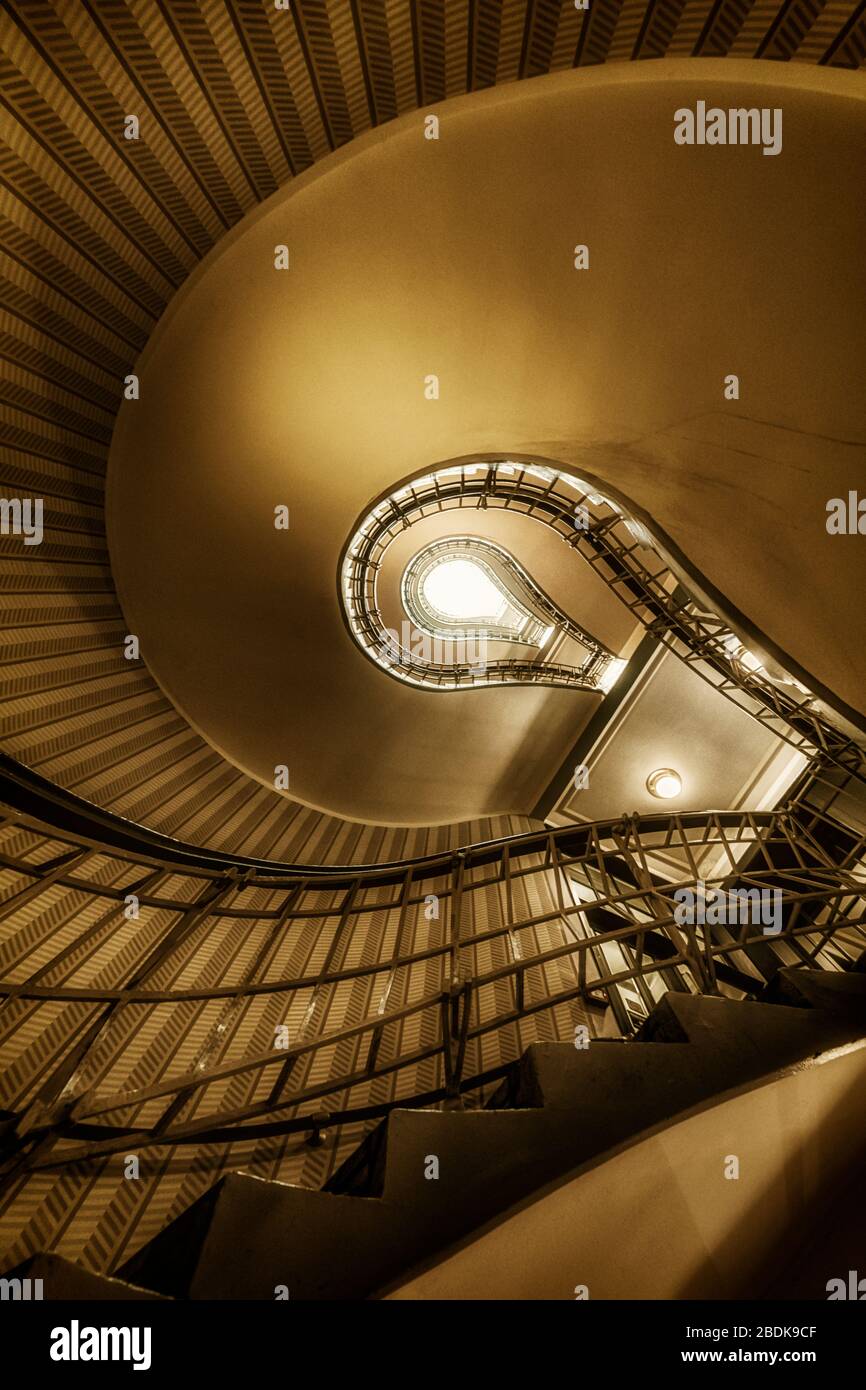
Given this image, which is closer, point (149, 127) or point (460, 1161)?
point (460, 1161)

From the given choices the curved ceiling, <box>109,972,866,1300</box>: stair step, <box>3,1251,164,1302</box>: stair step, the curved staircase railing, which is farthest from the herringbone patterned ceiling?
<box>3,1251,164,1302</box>: stair step

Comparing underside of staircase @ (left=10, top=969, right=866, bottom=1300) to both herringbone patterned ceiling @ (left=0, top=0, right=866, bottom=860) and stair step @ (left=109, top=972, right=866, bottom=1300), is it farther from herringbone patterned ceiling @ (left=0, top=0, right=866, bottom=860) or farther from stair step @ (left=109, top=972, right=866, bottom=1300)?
herringbone patterned ceiling @ (left=0, top=0, right=866, bottom=860)

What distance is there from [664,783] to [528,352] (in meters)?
5.31

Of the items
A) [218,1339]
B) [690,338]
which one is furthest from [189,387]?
[218,1339]

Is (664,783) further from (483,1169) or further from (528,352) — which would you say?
(483,1169)

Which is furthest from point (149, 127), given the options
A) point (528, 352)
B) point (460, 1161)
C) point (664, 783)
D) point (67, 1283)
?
point (664, 783)

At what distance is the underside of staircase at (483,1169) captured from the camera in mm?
1467

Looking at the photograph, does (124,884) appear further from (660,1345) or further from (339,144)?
(339,144)

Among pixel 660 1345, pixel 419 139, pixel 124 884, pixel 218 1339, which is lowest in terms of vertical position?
pixel 660 1345

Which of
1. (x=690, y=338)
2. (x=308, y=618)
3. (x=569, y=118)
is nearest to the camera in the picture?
(x=569, y=118)

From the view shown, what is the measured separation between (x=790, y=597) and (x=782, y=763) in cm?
447

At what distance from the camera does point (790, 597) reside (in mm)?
3295

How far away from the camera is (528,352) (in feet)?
10.8

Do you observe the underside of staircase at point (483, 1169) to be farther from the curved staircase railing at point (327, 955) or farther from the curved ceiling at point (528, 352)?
the curved ceiling at point (528, 352)
